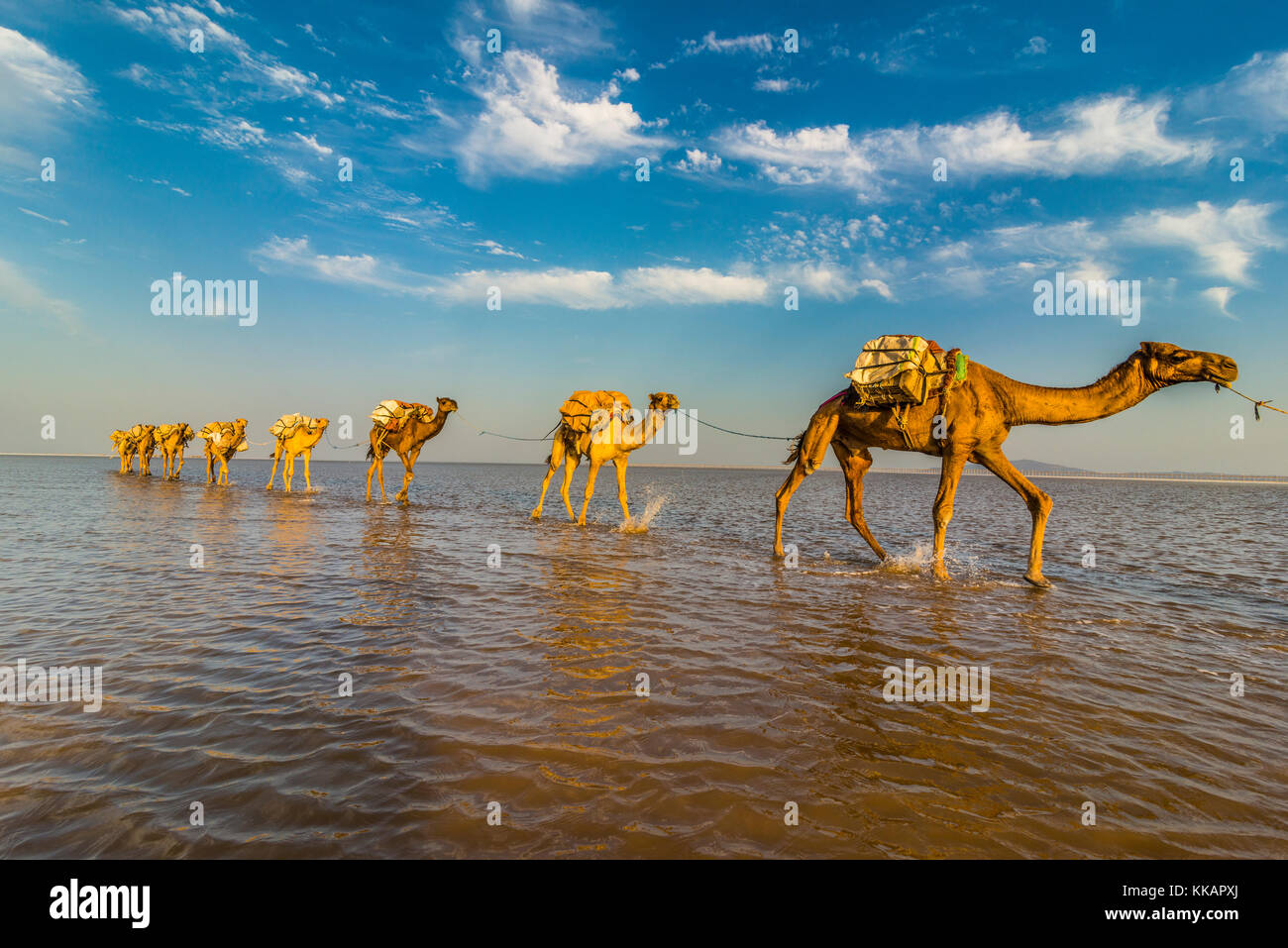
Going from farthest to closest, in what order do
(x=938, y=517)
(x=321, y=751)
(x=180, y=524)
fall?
(x=180, y=524)
(x=938, y=517)
(x=321, y=751)

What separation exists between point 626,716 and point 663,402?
12254 mm

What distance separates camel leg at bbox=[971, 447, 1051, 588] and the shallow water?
1.24 ft

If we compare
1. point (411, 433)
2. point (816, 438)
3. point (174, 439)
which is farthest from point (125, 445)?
point (816, 438)

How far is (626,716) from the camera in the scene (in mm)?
4086

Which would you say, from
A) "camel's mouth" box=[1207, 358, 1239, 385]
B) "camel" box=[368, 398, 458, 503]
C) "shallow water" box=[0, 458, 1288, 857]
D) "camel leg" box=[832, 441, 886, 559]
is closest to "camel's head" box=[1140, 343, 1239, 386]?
"camel's mouth" box=[1207, 358, 1239, 385]

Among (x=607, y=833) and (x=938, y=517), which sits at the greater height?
(x=938, y=517)

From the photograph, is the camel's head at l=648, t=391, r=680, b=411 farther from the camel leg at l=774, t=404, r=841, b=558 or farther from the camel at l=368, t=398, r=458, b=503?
the camel at l=368, t=398, r=458, b=503
